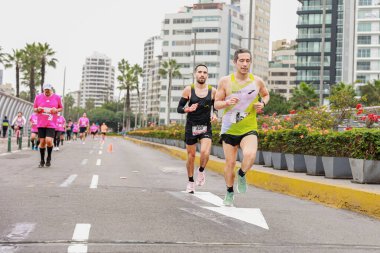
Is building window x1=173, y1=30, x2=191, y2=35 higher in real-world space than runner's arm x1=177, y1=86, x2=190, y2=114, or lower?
higher

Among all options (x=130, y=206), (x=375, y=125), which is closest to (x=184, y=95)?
(x=130, y=206)

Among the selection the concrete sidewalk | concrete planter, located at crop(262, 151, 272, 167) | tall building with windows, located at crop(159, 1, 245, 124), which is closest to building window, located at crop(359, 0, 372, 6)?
tall building with windows, located at crop(159, 1, 245, 124)

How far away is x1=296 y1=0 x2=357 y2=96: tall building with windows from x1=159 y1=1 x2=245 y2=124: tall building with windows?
2482 centimetres

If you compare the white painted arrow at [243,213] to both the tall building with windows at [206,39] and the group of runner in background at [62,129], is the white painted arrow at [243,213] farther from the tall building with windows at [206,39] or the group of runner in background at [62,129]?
the tall building with windows at [206,39]

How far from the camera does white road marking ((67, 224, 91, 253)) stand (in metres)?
4.13

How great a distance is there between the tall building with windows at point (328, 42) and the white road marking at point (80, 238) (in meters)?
98.0

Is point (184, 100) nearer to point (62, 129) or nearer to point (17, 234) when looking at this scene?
point (17, 234)

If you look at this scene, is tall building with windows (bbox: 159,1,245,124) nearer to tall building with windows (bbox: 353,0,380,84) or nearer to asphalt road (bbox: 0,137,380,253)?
tall building with windows (bbox: 353,0,380,84)

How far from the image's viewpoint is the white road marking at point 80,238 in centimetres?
413

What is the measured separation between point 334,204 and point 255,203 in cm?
148

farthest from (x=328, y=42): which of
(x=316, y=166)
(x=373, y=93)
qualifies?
(x=316, y=166)

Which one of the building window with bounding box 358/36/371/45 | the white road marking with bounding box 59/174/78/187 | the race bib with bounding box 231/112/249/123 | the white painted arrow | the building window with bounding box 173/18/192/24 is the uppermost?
the building window with bounding box 173/18/192/24

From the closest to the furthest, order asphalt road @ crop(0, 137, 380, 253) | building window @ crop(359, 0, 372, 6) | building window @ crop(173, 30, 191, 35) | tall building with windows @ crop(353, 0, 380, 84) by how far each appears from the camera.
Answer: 1. asphalt road @ crop(0, 137, 380, 253)
2. tall building with windows @ crop(353, 0, 380, 84)
3. building window @ crop(359, 0, 372, 6)
4. building window @ crop(173, 30, 191, 35)

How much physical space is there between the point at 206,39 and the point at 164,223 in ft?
414
